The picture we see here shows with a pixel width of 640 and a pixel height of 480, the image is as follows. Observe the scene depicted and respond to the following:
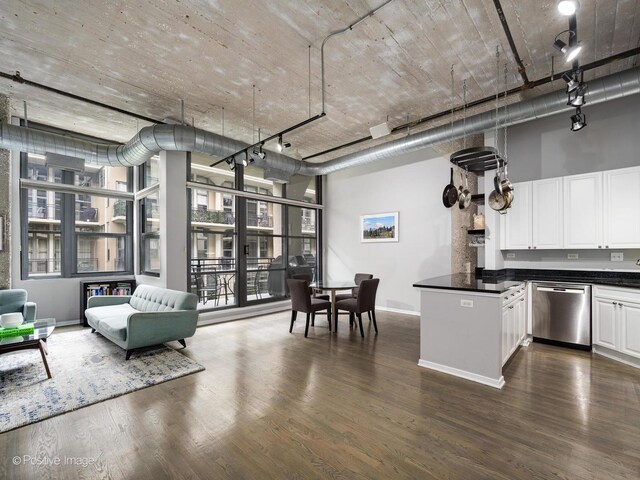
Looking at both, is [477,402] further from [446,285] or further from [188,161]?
[188,161]

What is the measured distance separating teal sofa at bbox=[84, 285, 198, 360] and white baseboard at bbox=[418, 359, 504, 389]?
3.08 metres

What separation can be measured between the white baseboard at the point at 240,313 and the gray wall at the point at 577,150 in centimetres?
Result: 456

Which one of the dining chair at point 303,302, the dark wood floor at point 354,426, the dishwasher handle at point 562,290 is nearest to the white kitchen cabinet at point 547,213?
the dishwasher handle at point 562,290

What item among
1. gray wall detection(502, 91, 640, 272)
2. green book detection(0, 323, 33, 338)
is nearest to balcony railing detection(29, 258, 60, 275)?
green book detection(0, 323, 33, 338)

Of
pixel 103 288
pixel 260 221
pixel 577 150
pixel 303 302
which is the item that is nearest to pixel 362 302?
pixel 303 302

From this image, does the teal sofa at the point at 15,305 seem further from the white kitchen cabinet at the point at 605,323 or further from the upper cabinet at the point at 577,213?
the white kitchen cabinet at the point at 605,323

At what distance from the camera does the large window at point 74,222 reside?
5446 mm

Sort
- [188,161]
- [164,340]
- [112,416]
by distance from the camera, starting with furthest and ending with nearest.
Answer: [188,161], [164,340], [112,416]

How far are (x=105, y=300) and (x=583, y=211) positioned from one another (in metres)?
7.49

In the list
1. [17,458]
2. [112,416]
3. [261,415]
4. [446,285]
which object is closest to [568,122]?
[446,285]

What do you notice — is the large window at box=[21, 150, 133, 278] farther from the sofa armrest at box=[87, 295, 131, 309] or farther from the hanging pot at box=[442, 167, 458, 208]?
the hanging pot at box=[442, 167, 458, 208]

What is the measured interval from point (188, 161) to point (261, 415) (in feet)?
15.1

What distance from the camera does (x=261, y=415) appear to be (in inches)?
101

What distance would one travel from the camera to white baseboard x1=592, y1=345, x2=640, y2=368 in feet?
11.8
